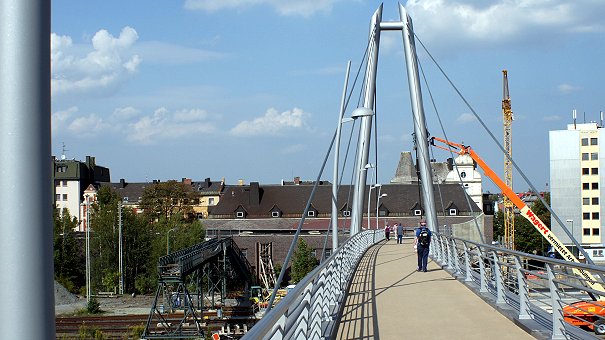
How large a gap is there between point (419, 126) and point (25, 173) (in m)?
26.0

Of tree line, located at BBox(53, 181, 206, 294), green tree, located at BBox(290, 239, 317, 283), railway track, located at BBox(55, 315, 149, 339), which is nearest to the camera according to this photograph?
railway track, located at BBox(55, 315, 149, 339)

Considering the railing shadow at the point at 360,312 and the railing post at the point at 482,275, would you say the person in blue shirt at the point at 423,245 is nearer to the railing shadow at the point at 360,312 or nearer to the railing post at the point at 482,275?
the railing shadow at the point at 360,312

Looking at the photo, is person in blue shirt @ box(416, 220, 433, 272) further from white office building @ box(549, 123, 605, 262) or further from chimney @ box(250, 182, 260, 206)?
white office building @ box(549, 123, 605, 262)

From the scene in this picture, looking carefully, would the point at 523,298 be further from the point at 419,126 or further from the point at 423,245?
the point at 419,126

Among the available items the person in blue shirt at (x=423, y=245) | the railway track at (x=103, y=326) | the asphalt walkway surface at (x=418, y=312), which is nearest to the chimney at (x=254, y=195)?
the railway track at (x=103, y=326)

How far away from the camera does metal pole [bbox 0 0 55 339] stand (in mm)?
2490

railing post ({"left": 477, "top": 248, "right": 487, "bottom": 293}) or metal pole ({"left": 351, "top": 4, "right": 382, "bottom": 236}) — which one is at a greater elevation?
metal pole ({"left": 351, "top": 4, "right": 382, "bottom": 236})

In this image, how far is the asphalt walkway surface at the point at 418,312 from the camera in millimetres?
10078

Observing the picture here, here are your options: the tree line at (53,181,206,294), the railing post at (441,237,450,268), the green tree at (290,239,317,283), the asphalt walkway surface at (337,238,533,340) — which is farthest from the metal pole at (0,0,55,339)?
the tree line at (53,181,206,294)

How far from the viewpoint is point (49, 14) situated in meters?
2.67

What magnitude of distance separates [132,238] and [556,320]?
214ft

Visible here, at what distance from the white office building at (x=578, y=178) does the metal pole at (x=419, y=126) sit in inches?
2508

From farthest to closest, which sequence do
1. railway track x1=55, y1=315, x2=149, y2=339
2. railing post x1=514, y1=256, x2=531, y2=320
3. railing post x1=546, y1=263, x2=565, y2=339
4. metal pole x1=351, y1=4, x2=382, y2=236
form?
railway track x1=55, y1=315, x2=149, y2=339
metal pole x1=351, y1=4, x2=382, y2=236
railing post x1=514, y1=256, x2=531, y2=320
railing post x1=546, y1=263, x2=565, y2=339

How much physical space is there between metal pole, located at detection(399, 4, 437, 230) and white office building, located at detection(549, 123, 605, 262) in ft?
209
